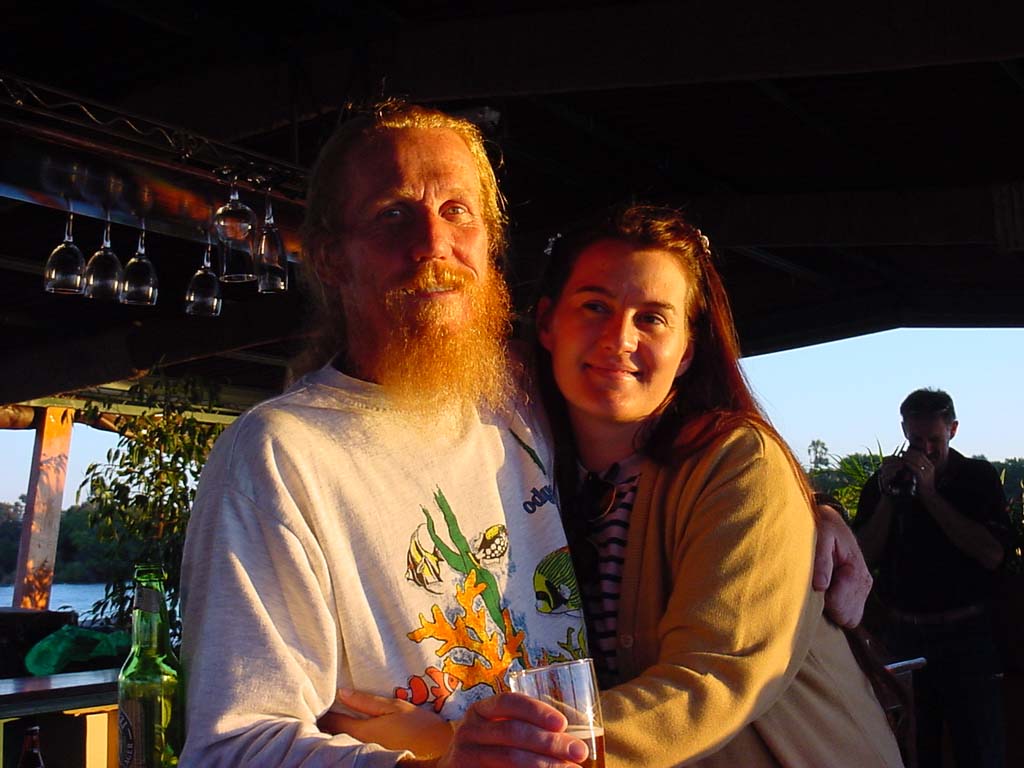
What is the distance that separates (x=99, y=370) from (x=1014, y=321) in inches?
254

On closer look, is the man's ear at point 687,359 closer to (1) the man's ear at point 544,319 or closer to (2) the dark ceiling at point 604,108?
(1) the man's ear at point 544,319

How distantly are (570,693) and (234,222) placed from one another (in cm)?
326

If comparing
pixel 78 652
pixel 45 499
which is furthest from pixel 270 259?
pixel 45 499

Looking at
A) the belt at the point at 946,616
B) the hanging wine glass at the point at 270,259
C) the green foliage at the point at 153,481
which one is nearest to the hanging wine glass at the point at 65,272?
the hanging wine glass at the point at 270,259

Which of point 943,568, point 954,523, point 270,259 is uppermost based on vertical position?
point 270,259

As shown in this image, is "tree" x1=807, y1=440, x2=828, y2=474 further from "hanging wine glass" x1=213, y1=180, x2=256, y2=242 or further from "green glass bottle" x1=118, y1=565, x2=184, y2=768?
"green glass bottle" x1=118, y1=565, x2=184, y2=768

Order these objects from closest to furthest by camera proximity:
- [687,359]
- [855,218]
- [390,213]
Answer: [390,213] → [687,359] → [855,218]

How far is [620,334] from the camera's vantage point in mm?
1654

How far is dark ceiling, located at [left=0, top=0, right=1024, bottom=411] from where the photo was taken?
3.75m

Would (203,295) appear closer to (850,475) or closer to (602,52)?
(602,52)

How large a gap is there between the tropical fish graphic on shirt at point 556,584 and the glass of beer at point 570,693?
0.40m

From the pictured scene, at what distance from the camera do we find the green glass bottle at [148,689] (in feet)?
4.86

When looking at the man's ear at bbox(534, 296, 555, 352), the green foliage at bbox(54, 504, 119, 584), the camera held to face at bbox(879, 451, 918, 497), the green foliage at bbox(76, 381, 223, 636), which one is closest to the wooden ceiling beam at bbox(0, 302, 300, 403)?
the green foliage at bbox(76, 381, 223, 636)

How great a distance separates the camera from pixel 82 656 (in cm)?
448
